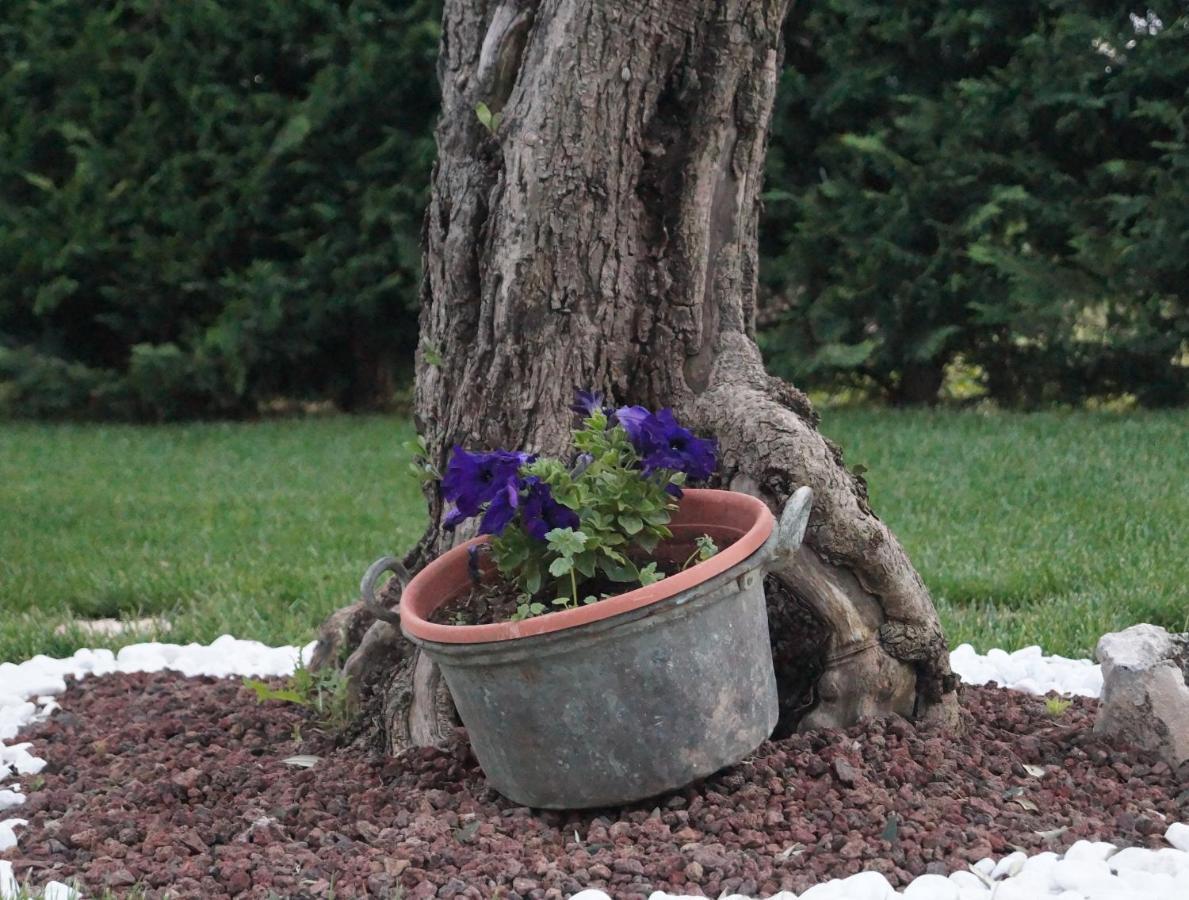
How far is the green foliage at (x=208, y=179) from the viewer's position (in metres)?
8.69

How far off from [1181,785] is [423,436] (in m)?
1.63

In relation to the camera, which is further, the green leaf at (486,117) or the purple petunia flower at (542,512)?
the green leaf at (486,117)

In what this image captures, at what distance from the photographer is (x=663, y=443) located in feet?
7.79

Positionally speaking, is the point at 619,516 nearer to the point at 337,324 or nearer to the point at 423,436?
the point at 423,436

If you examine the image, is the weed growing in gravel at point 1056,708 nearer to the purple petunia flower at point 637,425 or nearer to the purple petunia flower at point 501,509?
the purple petunia flower at point 637,425

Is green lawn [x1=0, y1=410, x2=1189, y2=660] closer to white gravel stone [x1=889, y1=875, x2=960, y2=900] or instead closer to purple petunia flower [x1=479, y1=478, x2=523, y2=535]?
white gravel stone [x1=889, y1=875, x2=960, y2=900]

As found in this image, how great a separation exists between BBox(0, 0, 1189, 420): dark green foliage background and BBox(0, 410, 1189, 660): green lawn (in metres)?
0.63

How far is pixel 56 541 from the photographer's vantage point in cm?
543

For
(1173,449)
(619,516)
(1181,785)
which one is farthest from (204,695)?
(1173,449)

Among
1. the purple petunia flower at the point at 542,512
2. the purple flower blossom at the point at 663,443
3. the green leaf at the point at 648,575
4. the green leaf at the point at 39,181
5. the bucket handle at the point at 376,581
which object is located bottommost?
the bucket handle at the point at 376,581

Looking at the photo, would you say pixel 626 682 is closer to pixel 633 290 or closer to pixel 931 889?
pixel 931 889

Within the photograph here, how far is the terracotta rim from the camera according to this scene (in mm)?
2111

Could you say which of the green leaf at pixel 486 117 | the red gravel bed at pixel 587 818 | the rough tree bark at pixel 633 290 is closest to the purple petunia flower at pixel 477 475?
the rough tree bark at pixel 633 290

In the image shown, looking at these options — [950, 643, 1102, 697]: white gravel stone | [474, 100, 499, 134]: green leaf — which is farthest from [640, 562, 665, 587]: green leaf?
[950, 643, 1102, 697]: white gravel stone
